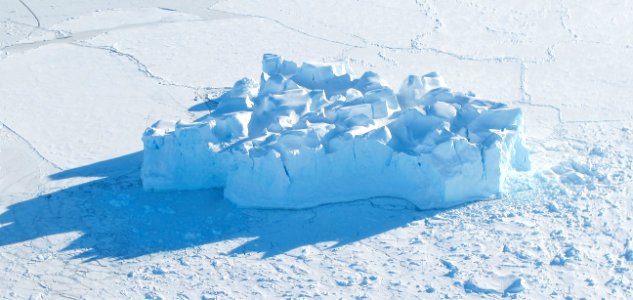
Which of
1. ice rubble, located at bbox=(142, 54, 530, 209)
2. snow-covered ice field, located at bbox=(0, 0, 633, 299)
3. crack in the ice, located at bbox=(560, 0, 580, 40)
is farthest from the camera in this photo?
crack in the ice, located at bbox=(560, 0, 580, 40)

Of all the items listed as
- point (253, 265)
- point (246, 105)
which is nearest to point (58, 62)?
point (246, 105)

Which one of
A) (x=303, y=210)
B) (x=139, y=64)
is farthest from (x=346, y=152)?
(x=139, y=64)

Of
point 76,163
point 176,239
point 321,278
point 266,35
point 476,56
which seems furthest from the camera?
point 266,35

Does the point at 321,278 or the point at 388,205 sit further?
the point at 388,205

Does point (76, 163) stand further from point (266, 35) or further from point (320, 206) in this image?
point (266, 35)

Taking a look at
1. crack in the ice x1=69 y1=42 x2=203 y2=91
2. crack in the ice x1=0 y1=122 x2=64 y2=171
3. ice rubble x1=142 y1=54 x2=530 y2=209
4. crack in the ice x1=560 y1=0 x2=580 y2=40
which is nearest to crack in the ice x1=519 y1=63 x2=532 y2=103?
crack in the ice x1=560 y1=0 x2=580 y2=40

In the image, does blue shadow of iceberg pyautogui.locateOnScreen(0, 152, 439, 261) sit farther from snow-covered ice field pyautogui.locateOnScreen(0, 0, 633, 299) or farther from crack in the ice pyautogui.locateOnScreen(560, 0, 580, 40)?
crack in the ice pyautogui.locateOnScreen(560, 0, 580, 40)

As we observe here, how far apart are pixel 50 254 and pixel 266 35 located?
4338 millimetres

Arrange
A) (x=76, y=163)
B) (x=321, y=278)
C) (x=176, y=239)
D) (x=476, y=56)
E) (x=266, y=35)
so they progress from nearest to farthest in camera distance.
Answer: (x=321, y=278)
(x=176, y=239)
(x=76, y=163)
(x=476, y=56)
(x=266, y=35)

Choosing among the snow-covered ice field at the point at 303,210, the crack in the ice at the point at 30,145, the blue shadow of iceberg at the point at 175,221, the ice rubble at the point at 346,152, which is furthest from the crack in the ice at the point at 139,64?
the blue shadow of iceberg at the point at 175,221

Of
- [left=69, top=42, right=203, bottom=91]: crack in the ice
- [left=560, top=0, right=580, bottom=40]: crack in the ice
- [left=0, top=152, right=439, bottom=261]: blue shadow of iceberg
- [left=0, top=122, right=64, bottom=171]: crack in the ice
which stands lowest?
[left=0, top=152, right=439, bottom=261]: blue shadow of iceberg

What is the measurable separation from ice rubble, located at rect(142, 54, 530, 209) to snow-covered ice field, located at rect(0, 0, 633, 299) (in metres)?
0.13

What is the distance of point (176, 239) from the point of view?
6.70 m

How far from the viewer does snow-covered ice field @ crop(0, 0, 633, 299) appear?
20.7 ft
